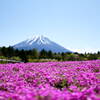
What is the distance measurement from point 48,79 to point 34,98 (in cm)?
541

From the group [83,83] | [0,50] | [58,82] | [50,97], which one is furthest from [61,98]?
[0,50]

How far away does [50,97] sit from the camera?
357 centimetres

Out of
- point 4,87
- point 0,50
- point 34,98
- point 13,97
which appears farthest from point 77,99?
point 0,50

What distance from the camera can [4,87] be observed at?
7.07 m

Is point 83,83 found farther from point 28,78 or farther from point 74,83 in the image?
point 28,78

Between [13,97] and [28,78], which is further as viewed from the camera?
[28,78]

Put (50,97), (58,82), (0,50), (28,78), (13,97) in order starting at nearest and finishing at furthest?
(50,97) → (13,97) → (58,82) → (28,78) → (0,50)

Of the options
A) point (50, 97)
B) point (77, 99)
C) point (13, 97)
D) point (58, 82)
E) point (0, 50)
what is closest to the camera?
point (50, 97)

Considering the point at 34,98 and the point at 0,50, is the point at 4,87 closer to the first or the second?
the point at 34,98

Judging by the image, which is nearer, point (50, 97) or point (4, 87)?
point (50, 97)

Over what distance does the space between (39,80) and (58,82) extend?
613 millimetres

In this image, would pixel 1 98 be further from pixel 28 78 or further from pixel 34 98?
pixel 28 78

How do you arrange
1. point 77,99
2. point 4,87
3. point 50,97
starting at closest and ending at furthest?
point 50,97 → point 77,99 → point 4,87

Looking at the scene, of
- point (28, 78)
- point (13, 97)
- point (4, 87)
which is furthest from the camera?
point (28, 78)
